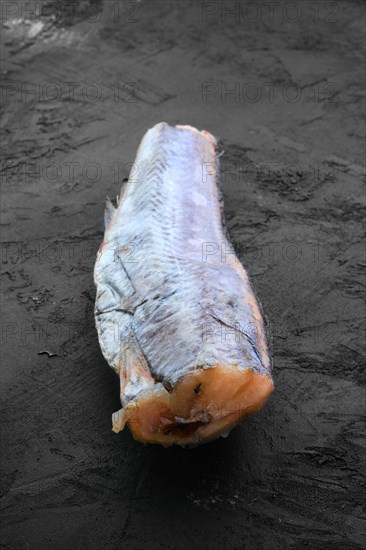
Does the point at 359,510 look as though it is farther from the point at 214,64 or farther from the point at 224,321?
the point at 214,64

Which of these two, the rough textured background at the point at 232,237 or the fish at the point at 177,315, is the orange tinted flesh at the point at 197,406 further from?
the rough textured background at the point at 232,237

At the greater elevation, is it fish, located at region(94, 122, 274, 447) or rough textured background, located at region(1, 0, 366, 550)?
fish, located at region(94, 122, 274, 447)

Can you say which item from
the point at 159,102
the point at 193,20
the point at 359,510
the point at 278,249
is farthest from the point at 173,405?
the point at 193,20

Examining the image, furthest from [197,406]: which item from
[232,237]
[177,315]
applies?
[232,237]

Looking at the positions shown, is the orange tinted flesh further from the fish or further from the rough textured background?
the rough textured background

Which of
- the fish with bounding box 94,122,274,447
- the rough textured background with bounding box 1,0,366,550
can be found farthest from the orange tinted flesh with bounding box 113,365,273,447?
the rough textured background with bounding box 1,0,366,550

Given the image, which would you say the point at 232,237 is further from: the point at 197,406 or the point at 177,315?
the point at 197,406

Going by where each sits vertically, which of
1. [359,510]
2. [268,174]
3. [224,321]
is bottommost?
[359,510]
